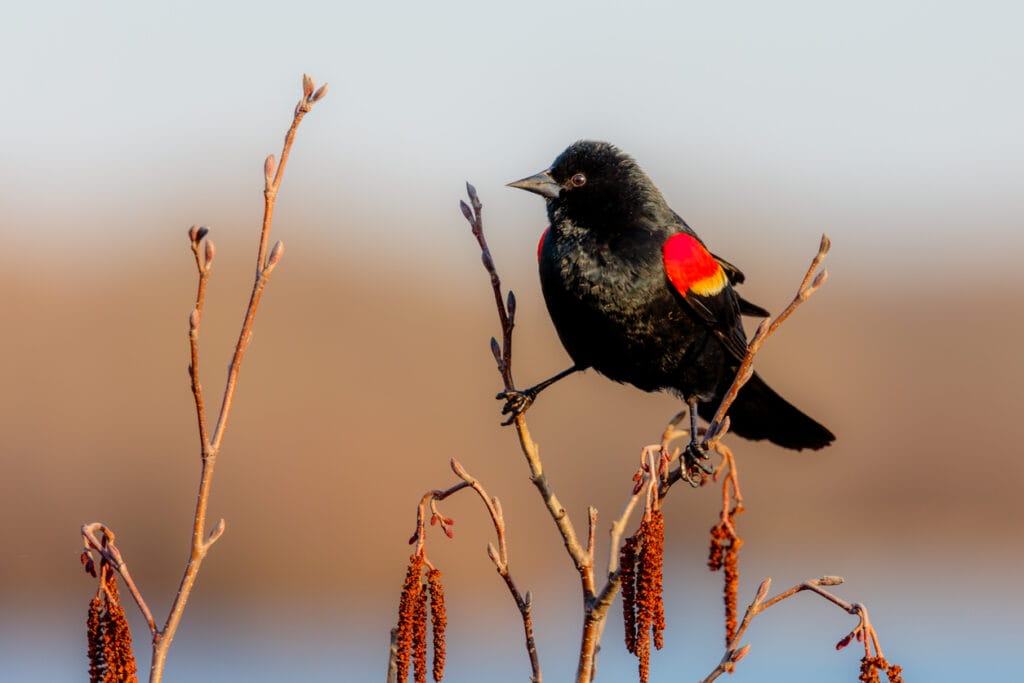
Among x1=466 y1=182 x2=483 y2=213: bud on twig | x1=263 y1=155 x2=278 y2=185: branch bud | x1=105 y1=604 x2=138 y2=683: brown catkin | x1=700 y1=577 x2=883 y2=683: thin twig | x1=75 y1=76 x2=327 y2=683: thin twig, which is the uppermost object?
x1=466 y1=182 x2=483 y2=213: bud on twig

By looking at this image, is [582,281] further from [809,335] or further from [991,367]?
[991,367]

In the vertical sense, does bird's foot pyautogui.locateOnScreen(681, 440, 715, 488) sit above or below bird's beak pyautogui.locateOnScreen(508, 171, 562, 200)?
below

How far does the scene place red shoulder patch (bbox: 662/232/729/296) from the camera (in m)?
3.71

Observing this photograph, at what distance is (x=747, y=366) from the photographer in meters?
2.17

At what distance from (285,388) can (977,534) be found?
32.1ft

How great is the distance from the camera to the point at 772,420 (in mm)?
4051

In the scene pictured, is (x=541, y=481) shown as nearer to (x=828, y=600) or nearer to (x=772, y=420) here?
(x=828, y=600)

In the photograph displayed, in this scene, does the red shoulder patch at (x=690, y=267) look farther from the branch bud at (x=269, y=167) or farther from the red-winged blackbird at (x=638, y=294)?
the branch bud at (x=269, y=167)

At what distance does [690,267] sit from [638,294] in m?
0.22

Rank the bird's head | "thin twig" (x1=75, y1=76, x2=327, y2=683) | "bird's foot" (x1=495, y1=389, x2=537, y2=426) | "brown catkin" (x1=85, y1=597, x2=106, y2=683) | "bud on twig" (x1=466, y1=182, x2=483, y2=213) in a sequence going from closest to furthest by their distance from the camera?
"thin twig" (x1=75, y1=76, x2=327, y2=683), "brown catkin" (x1=85, y1=597, x2=106, y2=683), "bud on twig" (x1=466, y1=182, x2=483, y2=213), "bird's foot" (x1=495, y1=389, x2=537, y2=426), the bird's head

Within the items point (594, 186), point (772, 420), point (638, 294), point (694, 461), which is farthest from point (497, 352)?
point (772, 420)

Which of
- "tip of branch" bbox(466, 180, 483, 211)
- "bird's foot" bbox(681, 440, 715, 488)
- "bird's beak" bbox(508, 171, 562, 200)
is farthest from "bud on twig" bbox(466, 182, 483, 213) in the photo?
"bird's beak" bbox(508, 171, 562, 200)

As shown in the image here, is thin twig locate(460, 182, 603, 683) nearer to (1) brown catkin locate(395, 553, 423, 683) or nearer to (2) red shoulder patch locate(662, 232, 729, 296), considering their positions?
(1) brown catkin locate(395, 553, 423, 683)

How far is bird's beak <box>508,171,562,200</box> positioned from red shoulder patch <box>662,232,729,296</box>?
1.39 feet
